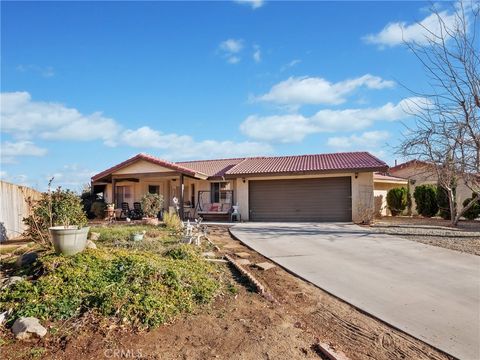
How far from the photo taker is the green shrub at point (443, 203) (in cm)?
2108

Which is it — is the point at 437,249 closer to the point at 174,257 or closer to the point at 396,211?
the point at 174,257

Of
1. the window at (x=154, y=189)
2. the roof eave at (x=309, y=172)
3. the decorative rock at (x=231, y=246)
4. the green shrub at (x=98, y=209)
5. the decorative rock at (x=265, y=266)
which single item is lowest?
the decorative rock at (x=265, y=266)

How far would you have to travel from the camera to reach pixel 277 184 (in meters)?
20.7

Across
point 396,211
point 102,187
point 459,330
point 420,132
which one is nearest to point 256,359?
point 459,330

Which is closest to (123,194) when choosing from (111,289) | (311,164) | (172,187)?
(172,187)

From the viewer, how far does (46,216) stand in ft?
31.1

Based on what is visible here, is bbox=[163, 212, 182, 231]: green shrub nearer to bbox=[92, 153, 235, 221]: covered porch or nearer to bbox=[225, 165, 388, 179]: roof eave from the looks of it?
bbox=[92, 153, 235, 221]: covered porch

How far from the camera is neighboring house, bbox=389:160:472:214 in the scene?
1758 cm

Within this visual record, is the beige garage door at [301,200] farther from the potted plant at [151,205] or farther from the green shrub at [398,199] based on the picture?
the green shrub at [398,199]

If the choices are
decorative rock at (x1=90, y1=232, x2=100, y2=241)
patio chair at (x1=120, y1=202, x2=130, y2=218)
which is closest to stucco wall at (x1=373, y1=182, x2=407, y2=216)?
Result: patio chair at (x1=120, y1=202, x2=130, y2=218)

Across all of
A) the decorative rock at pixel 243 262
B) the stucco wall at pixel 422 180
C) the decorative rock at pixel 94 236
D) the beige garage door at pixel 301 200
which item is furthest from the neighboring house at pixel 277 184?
the decorative rock at pixel 243 262

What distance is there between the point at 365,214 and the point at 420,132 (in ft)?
15.7

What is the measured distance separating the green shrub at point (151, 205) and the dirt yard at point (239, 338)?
12302 millimetres

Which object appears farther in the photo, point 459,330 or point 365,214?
point 365,214
